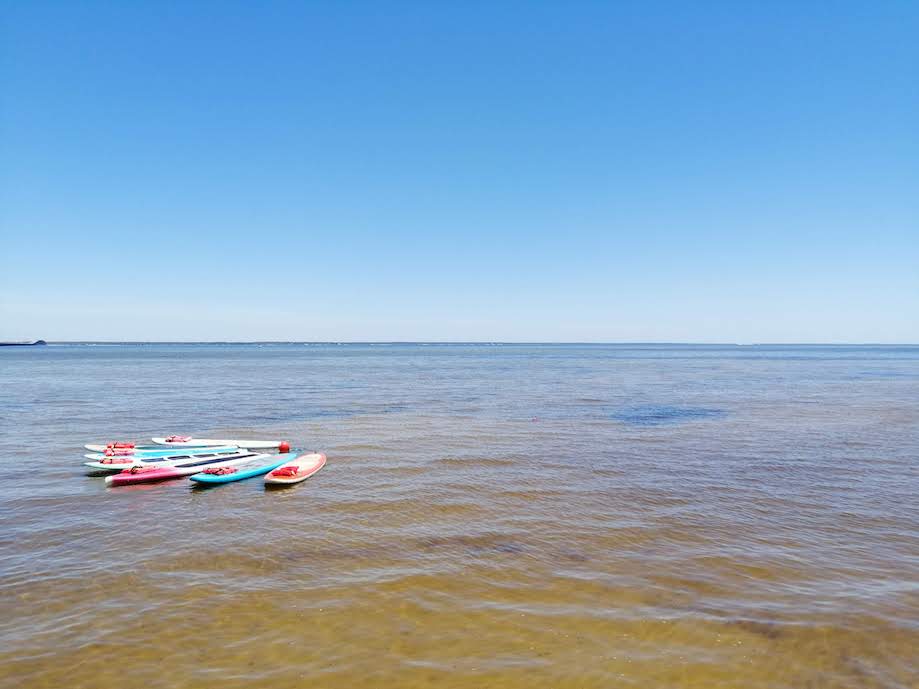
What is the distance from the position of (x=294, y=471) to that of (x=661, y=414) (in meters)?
28.1

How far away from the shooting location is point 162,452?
24.3 meters

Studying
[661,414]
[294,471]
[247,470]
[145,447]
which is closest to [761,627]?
[294,471]

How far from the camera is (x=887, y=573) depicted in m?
12.1

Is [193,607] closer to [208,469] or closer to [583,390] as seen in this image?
[208,469]

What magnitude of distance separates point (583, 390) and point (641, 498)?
4107cm

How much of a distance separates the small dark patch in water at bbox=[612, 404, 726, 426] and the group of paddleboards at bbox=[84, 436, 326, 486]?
71.9 ft

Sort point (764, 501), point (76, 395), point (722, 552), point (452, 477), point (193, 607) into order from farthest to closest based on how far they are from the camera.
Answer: point (76, 395) → point (452, 477) → point (764, 501) → point (722, 552) → point (193, 607)

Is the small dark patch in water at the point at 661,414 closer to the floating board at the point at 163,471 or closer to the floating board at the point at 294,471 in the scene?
the floating board at the point at 294,471

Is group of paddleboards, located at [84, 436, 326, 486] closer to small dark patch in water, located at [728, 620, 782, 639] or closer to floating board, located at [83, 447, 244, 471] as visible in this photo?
floating board, located at [83, 447, 244, 471]

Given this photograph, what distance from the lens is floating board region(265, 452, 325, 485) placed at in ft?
66.7

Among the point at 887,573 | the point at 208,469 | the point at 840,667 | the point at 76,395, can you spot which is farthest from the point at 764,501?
the point at 76,395

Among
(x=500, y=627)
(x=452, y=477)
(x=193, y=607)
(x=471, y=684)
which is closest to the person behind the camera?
(x=471, y=684)

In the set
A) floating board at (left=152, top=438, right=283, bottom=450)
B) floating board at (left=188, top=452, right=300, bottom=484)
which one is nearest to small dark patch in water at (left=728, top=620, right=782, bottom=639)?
floating board at (left=188, top=452, right=300, bottom=484)

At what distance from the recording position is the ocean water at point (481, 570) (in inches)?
350
